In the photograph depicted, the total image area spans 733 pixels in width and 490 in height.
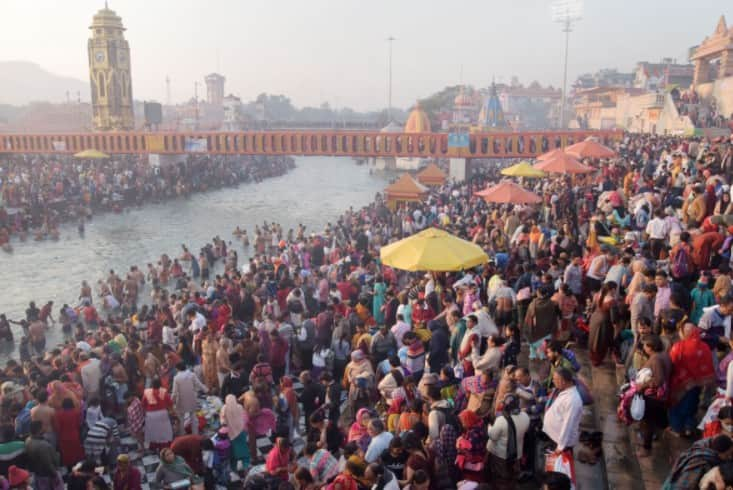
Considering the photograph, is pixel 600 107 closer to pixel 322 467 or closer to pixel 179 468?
pixel 322 467

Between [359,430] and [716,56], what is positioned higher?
[716,56]

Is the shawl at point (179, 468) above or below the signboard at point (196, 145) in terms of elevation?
below

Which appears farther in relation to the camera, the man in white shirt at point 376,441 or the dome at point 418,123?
the dome at point 418,123

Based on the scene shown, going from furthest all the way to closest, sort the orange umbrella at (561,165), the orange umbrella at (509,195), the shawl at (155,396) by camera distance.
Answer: the orange umbrella at (561,165) < the orange umbrella at (509,195) < the shawl at (155,396)

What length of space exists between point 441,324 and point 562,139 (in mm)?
29146

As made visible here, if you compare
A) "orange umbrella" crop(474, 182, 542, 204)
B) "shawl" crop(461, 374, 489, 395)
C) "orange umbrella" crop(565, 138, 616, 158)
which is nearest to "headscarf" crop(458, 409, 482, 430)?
"shawl" crop(461, 374, 489, 395)

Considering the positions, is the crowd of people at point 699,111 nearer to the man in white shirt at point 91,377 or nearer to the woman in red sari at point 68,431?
the man in white shirt at point 91,377

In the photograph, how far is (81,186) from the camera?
35.4 meters

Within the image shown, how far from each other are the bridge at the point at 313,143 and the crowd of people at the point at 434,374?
2263 centimetres

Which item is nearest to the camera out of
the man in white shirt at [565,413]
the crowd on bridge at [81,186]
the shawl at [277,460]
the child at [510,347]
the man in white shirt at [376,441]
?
the man in white shirt at [565,413]

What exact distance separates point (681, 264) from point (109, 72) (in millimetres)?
51674

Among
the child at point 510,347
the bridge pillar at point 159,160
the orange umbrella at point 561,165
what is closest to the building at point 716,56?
the orange umbrella at point 561,165

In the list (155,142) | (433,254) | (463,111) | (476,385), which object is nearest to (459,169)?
(155,142)

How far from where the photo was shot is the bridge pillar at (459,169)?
1473 inches
